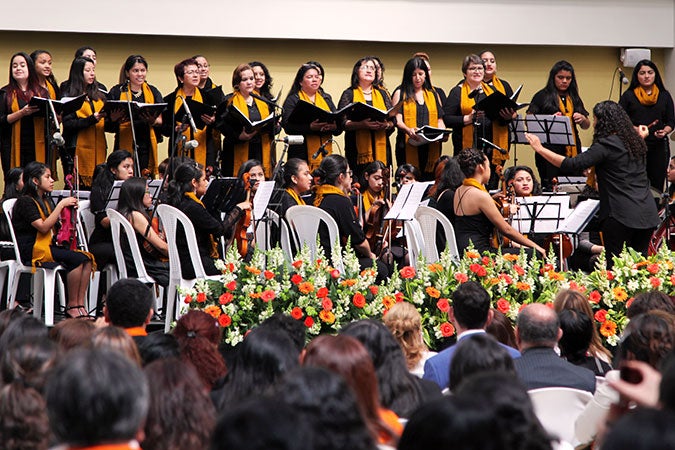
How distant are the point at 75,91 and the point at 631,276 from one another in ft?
17.0

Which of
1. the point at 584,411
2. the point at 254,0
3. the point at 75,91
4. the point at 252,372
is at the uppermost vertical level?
the point at 254,0

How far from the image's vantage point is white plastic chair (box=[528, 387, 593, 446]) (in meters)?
3.63

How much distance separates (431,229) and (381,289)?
1801mm

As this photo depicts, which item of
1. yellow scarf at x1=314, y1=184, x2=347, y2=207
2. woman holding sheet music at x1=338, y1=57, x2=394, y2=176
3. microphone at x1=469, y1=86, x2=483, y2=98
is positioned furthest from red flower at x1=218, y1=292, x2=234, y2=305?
microphone at x1=469, y1=86, x2=483, y2=98

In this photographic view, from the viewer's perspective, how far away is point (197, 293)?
5891mm

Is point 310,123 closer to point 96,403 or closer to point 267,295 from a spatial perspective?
point 267,295

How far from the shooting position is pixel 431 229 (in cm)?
766

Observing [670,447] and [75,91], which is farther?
[75,91]

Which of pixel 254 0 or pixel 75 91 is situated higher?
pixel 254 0

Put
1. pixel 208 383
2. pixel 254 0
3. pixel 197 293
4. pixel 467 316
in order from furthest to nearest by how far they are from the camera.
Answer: pixel 254 0, pixel 197 293, pixel 467 316, pixel 208 383

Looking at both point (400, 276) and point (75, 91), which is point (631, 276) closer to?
point (400, 276)

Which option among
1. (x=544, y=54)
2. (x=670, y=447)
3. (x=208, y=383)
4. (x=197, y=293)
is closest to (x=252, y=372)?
(x=208, y=383)

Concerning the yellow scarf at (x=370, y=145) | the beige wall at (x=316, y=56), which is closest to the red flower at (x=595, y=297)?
the yellow scarf at (x=370, y=145)

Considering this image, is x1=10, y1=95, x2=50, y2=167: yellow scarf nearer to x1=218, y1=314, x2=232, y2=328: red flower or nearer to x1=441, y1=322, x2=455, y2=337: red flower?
x1=218, y1=314, x2=232, y2=328: red flower
